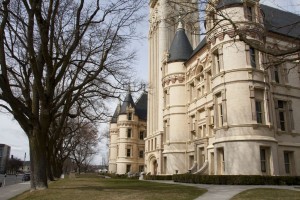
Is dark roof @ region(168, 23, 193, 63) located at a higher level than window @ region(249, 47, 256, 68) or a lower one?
higher

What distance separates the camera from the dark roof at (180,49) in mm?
45969

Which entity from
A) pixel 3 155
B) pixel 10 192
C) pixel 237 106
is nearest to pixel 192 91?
pixel 237 106

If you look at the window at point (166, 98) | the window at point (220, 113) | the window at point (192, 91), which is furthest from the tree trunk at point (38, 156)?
the window at point (166, 98)

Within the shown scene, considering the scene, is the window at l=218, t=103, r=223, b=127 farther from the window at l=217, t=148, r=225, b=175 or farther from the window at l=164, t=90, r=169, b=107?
the window at l=164, t=90, r=169, b=107

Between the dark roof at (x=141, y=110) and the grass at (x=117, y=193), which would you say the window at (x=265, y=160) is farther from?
the dark roof at (x=141, y=110)

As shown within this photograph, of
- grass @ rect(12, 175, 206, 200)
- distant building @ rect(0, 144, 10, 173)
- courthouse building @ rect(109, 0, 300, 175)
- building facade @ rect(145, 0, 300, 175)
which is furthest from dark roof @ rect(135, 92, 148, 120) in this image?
distant building @ rect(0, 144, 10, 173)

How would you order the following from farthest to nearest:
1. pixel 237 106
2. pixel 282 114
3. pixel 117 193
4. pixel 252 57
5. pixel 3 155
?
1. pixel 3 155
2. pixel 282 114
3. pixel 252 57
4. pixel 237 106
5. pixel 117 193

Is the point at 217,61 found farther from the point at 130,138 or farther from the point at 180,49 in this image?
the point at 130,138

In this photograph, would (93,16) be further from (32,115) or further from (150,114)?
(150,114)

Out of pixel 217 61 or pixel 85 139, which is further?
pixel 85 139

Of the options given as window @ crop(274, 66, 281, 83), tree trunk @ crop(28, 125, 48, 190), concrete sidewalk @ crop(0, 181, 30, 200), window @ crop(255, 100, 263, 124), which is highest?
window @ crop(274, 66, 281, 83)

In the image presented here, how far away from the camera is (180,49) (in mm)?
46750

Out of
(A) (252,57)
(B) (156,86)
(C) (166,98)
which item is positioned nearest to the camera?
(A) (252,57)

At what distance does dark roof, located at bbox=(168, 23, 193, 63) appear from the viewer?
45969mm
